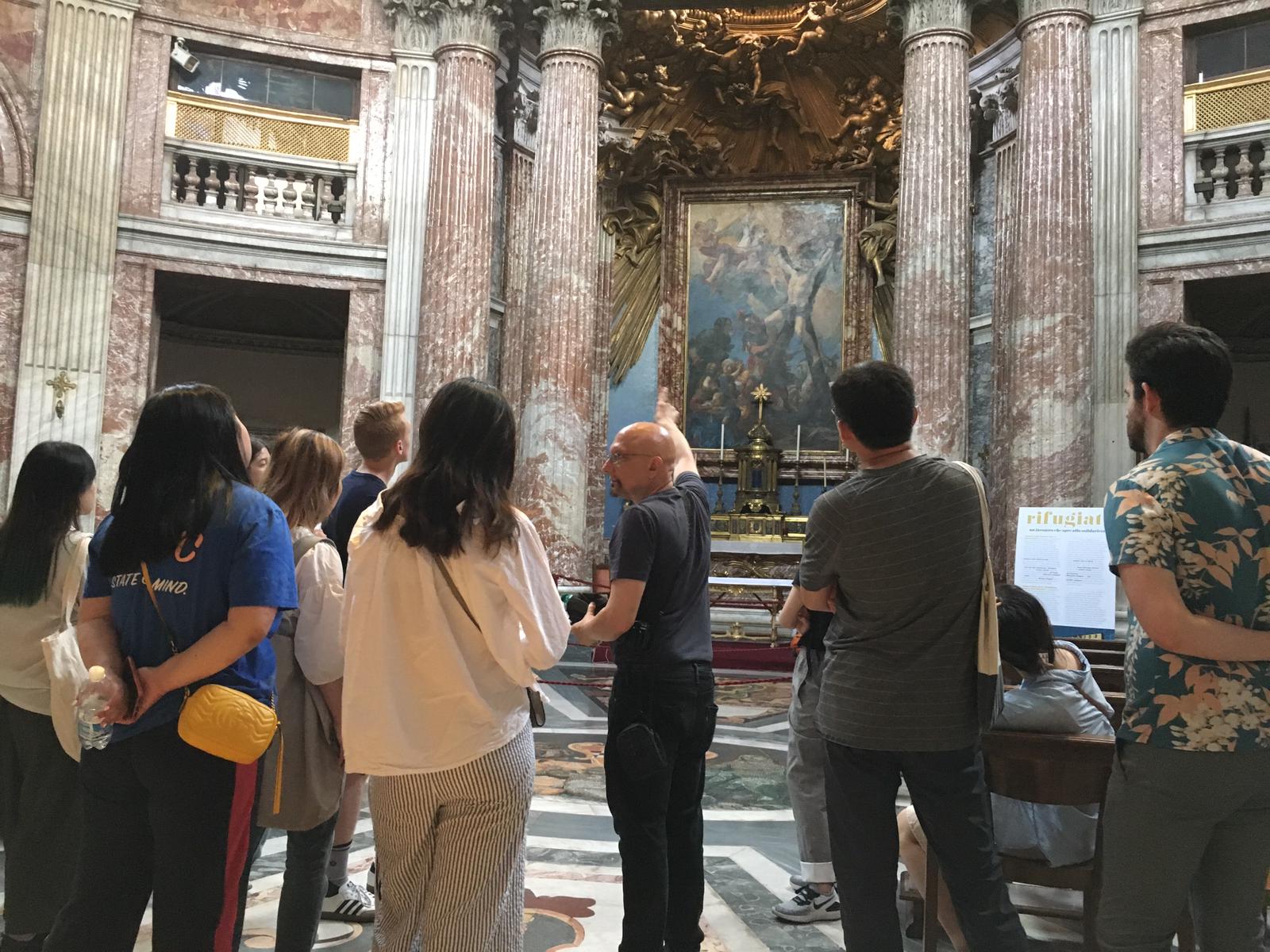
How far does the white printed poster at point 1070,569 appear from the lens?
6.80 meters

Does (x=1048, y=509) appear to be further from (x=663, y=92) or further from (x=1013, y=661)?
(x=663, y=92)

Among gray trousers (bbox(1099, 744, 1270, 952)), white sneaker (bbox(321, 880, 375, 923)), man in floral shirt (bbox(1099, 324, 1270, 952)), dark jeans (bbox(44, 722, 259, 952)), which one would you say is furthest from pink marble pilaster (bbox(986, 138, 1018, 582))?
dark jeans (bbox(44, 722, 259, 952))

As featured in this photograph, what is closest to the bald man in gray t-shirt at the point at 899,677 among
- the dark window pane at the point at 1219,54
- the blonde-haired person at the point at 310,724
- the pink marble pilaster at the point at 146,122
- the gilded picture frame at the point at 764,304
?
the blonde-haired person at the point at 310,724

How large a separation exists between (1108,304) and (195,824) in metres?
9.92

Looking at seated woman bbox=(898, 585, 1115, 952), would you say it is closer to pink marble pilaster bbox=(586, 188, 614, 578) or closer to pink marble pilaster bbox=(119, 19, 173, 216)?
pink marble pilaster bbox=(586, 188, 614, 578)

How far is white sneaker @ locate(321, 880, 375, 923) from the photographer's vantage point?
343 cm

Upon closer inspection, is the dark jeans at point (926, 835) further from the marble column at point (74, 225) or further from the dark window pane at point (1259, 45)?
the dark window pane at point (1259, 45)

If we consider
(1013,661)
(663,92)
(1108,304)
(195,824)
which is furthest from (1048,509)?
(663,92)

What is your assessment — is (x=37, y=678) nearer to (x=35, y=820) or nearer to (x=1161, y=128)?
(x=35, y=820)

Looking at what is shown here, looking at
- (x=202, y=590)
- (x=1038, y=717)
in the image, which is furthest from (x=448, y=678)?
(x=1038, y=717)

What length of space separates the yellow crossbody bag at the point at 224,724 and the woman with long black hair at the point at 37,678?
1.11 m

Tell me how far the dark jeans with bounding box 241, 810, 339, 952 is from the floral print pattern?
2015mm

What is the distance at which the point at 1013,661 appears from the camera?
295cm

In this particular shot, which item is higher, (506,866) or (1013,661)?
(1013,661)
